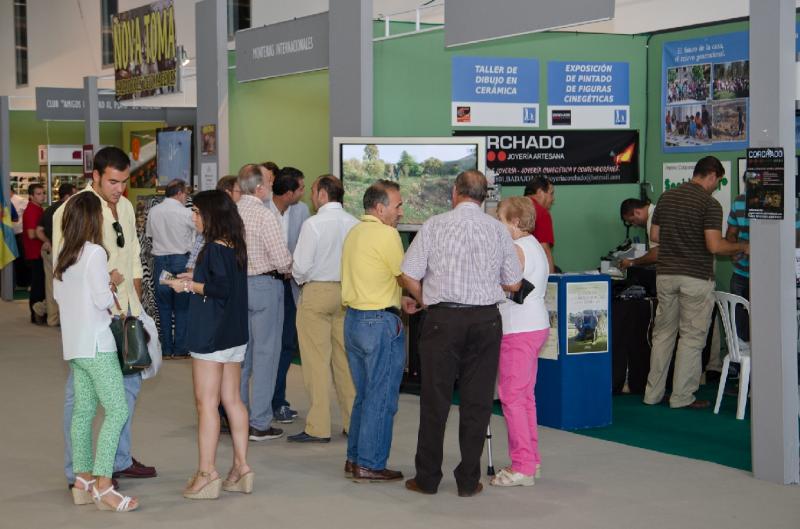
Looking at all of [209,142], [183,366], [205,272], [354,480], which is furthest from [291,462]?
[209,142]

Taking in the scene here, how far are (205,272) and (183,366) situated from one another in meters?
4.74

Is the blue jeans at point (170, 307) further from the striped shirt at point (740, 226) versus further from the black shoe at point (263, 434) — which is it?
the striped shirt at point (740, 226)

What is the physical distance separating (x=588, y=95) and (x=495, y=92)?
94cm

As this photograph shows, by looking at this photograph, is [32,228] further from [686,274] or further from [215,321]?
[215,321]

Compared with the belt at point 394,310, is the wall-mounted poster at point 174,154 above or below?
above

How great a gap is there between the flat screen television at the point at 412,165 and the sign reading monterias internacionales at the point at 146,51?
11.3 feet

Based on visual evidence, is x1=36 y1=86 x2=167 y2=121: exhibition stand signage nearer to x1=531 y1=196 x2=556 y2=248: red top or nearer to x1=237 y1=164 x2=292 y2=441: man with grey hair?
x1=531 y1=196 x2=556 y2=248: red top

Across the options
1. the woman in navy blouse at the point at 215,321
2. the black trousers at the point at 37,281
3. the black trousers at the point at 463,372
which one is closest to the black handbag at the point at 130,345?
the woman in navy blouse at the point at 215,321

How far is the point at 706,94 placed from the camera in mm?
9453

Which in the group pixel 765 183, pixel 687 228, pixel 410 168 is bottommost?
pixel 687 228

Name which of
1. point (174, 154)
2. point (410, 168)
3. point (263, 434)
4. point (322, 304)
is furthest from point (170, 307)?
point (322, 304)

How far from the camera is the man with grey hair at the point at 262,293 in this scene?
21.4ft

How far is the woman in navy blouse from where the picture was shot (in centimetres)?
523

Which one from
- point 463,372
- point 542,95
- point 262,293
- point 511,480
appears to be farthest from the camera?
point 542,95
